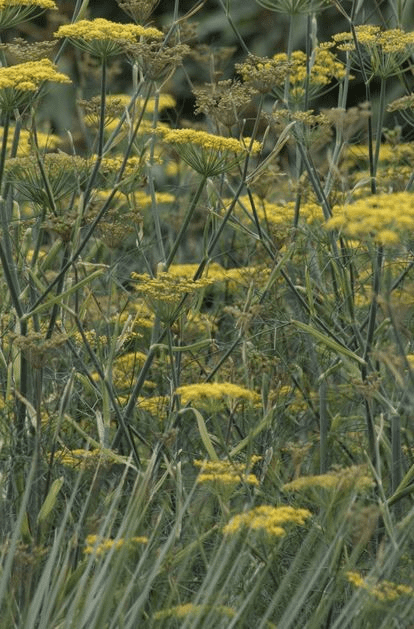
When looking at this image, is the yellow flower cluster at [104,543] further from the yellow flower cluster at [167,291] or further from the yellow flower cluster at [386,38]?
the yellow flower cluster at [386,38]

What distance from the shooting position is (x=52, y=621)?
2602 mm

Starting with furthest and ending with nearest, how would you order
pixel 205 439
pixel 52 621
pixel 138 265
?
pixel 138 265 → pixel 205 439 → pixel 52 621

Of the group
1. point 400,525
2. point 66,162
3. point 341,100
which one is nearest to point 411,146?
point 341,100

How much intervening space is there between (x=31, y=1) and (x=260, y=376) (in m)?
1.58

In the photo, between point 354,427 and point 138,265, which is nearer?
point 354,427

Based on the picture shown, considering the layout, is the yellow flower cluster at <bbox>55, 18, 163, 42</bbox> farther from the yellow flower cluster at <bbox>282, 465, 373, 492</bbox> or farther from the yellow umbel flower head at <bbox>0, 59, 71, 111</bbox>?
the yellow flower cluster at <bbox>282, 465, 373, 492</bbox>

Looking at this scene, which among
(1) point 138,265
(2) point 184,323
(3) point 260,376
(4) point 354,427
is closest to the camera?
(2) point 184,323

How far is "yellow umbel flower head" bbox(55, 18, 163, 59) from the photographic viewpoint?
9.89 ft

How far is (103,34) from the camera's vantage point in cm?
304

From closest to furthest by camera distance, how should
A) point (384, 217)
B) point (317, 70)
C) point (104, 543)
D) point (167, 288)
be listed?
1. point (384, 217)
2. point (104, 543)
3. point (167, 288)
4. point (317, 70)

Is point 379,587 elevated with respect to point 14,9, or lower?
lower

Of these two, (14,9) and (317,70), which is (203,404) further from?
(317,70)

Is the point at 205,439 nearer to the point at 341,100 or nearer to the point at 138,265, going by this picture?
the point at 341,100

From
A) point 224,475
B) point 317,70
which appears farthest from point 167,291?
point 317,70
